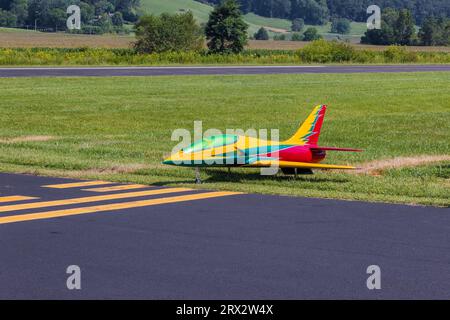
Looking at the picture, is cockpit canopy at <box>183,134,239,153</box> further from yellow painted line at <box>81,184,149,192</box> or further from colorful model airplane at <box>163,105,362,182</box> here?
yellow painted line at <box>81,184,149,192</box>

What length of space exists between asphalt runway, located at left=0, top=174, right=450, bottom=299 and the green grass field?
2.73 meters

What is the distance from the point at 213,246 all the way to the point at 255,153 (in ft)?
27.0

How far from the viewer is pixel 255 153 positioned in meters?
25.3

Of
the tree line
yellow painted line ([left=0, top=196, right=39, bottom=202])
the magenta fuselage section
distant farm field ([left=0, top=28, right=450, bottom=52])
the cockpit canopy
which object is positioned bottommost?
yellow painted line ([left=0, top=196, right=39, bottom=202])

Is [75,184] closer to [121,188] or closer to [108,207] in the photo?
[121,188]

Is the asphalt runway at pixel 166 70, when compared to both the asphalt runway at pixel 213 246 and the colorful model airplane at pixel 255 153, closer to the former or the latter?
the colorful model airplane at pixel 255 153

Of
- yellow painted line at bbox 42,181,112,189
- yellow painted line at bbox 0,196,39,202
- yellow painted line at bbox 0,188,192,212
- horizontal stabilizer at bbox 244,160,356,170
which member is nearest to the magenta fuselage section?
horizontal stabilizer at bbox 244,160,356,170

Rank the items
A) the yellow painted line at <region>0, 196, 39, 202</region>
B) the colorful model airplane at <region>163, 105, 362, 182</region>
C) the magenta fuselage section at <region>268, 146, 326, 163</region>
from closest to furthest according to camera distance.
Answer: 1. the yellow painted line at <region>0, 196, 39, 202</region>
2. the colorful model airplane at <region>163, 105, 362, 182</region>
3. the magenta fuselage section at <region>268, 146, 326, 163</region>

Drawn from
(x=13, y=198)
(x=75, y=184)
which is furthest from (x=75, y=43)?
(x=13, y=198)

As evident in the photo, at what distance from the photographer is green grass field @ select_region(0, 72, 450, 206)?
26.8 m

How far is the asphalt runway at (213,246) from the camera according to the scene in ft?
46.9

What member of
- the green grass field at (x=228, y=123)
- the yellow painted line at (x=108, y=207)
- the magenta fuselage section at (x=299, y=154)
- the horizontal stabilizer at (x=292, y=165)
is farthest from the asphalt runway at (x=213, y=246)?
the green grass field at (x=228, y=123)

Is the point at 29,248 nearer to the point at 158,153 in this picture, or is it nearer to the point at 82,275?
the point at 82,275

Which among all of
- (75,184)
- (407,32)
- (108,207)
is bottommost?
(75,184)
